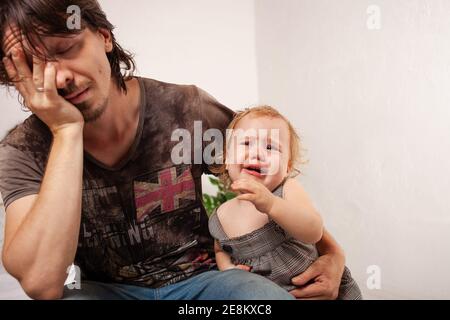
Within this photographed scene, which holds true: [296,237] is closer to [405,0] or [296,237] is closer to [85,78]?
[85,78]

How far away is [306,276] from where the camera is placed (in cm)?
85

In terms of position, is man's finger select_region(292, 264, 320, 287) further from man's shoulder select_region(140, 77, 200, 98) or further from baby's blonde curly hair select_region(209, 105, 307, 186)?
man's shoulder select_region(140, 77, 200, 98)

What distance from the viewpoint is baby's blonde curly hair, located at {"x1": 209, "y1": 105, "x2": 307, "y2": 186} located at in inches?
34.4

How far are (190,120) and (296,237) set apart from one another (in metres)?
0.35

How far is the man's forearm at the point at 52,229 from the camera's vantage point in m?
0.70

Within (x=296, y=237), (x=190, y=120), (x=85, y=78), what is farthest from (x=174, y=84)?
(x=296, y=237)

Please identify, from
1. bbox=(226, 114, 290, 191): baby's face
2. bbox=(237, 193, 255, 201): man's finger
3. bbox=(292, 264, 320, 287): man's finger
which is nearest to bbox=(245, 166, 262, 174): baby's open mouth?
bbox=(226, 114, 290, 191): baby's face

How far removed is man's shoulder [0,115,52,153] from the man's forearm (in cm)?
12

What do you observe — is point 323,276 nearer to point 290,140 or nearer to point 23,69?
point 290,140

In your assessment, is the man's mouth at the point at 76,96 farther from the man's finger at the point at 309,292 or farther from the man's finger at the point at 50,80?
the man's finger at the point at 309,292

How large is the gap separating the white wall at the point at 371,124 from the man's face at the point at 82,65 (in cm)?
38

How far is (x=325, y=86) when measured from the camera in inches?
41.6

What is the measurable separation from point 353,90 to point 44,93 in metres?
0.70

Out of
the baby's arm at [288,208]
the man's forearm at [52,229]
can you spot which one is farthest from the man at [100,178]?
the baby's arm at [288,208]
